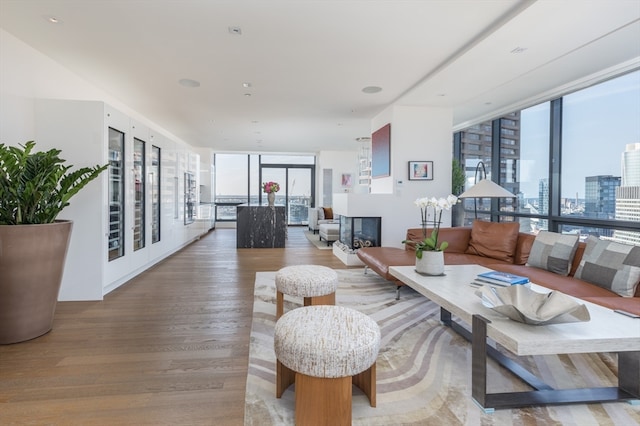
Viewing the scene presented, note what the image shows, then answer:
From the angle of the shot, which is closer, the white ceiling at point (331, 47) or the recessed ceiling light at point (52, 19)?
the white ceiling at point (331, 47)

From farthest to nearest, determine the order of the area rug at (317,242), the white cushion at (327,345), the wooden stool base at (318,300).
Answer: the area rug at (317,242) → the wooden stool base at (318,300) → the white cushion at (327,345)

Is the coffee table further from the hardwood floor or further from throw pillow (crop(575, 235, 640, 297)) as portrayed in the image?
the hardwood floor

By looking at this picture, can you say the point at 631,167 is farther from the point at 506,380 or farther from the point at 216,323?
the point at 216,323

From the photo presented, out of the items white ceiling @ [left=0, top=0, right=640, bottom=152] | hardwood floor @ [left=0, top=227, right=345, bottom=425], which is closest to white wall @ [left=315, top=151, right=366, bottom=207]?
white ceiling @ [left=0, top=0, right=640, bottom=152]

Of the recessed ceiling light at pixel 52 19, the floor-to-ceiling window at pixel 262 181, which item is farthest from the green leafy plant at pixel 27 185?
the floor-to-ceiling window at pixel 262 181

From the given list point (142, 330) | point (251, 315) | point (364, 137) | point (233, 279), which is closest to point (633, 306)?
point (251, 315)

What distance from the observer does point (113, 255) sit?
384cm

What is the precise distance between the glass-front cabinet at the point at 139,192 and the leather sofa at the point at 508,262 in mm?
3104

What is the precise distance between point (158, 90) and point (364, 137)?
4814 millimetres

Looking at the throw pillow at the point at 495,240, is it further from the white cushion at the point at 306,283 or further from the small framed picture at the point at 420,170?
the white cushion at the point at 306,283

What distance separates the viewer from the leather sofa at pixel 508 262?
8.05 feet

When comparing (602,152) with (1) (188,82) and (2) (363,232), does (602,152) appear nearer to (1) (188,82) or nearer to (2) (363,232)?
(2) (363,232)

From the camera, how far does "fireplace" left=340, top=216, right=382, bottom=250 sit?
5.59m

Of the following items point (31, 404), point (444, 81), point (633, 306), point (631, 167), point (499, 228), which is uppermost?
point (444, 81)
